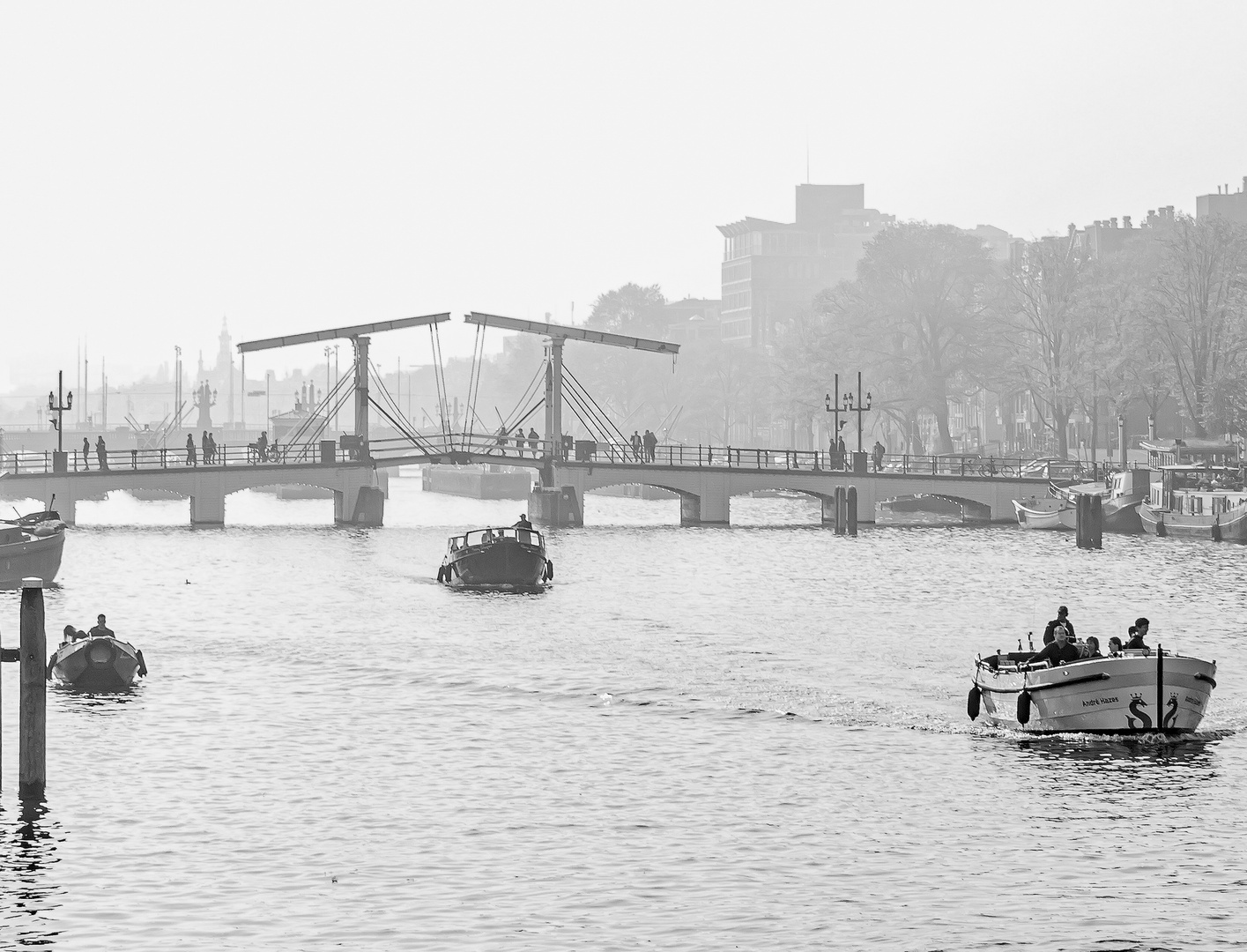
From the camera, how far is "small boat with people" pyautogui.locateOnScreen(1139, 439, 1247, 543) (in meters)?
78.9

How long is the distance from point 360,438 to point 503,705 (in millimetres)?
54296

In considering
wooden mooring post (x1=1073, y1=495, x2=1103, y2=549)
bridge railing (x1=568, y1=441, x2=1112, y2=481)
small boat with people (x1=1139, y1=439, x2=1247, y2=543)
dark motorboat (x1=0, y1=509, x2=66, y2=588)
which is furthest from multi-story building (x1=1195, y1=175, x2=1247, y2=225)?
dark motorboat (x1=0, y1=509, x2=66, y2=588)

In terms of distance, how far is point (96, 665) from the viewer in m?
36.8

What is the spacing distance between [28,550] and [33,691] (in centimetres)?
3244

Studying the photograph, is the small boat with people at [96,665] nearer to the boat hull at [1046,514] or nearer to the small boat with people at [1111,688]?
the small boat with people at [1111,688]

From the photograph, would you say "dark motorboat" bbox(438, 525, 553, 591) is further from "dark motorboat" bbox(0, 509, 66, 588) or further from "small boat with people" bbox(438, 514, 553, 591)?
"dark motorboat" bbox(0, 509, 66, 588)

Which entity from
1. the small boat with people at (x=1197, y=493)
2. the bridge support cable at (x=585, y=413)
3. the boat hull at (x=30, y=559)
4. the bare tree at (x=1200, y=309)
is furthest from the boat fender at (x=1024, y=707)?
the bare tree at (x=1200, y=309)

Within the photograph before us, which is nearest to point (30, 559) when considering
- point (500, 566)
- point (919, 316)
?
point (500, 566)

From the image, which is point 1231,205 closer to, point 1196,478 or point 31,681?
point 1196,478

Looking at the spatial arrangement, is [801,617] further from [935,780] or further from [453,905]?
[453,905]

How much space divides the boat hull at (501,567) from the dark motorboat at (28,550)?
42.4 feet

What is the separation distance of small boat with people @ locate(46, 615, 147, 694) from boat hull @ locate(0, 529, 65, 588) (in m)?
19.3

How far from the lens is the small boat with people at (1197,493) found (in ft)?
259

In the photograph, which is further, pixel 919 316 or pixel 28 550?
pixel 919 316
